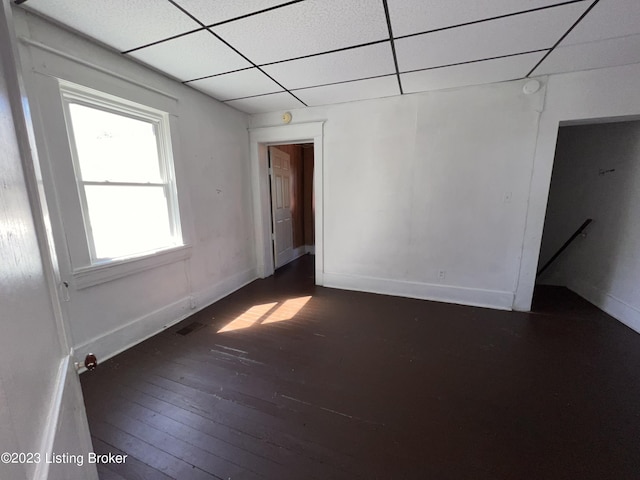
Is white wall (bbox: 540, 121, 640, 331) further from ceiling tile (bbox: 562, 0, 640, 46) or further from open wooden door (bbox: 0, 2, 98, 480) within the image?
open wooden door (bbox: 0, 2, 98, 480)

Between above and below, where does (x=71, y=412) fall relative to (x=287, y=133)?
below

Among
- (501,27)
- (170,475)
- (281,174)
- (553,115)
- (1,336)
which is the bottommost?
(170,475)

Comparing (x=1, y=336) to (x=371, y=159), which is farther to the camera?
(x=371, y=159)

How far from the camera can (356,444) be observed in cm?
139

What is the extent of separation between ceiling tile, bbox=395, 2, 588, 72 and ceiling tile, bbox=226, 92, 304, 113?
4.53ft

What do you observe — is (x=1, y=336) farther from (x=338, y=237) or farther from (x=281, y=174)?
(x=281, y=174)

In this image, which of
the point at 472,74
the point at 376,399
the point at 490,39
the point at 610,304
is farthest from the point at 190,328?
the point at 610,304

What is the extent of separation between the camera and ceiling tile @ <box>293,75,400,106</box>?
102 inches

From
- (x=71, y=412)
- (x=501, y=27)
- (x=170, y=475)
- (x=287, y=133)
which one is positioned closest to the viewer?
(x=71, y=412)

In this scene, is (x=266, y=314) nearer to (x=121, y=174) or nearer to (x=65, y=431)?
(x=121, y=174)

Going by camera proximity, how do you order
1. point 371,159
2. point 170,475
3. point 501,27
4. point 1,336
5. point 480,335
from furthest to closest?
point 371,159
point 480,335
point 501,27
point 170,475
point 1,336

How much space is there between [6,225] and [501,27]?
8.43ft

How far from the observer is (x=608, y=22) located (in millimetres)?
1659

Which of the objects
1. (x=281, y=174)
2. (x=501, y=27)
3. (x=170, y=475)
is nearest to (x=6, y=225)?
(x=170, y=475)
